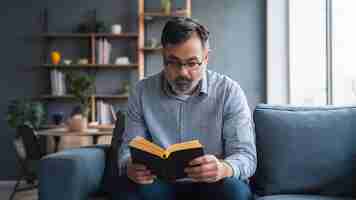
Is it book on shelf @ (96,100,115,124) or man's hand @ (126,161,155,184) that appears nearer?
man's hand @ (126,161,155,184)

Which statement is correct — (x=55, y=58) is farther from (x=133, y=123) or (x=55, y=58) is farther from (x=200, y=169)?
(x=200, y=169)

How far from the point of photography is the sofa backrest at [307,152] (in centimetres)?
202

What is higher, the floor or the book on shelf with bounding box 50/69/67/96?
the book on shelf with bounding box 50/69/67/96

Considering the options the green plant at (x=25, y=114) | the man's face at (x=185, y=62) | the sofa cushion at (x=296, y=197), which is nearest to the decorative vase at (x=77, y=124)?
the green plant at (x=25, y=114)

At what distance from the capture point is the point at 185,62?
72.7 inches

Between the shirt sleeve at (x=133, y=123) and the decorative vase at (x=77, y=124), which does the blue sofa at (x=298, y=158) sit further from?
the decorative vase at (x=77, y=124)

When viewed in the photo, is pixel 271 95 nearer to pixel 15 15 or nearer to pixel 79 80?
pixel 79 80

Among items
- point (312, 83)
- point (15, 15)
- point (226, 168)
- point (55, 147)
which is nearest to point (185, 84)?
point (226, 168)

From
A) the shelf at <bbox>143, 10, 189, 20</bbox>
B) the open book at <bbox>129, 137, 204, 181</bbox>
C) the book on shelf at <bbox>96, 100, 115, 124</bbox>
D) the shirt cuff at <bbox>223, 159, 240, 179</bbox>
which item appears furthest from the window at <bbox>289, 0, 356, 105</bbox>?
the open book at <bbox>129, 137, 204, 181</bbox>

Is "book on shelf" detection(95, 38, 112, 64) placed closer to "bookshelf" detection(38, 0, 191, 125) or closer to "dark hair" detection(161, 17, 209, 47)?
"bookshelf" detection(38, 0, 191, 125)

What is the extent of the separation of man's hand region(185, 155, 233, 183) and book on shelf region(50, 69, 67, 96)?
359 cm

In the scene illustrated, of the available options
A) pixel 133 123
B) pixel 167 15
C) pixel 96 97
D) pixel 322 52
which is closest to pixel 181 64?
pixel 133 123

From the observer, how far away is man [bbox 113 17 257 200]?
1702 mm

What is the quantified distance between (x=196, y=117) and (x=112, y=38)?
130 inches
